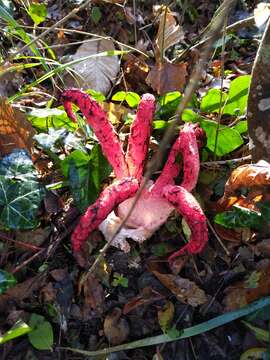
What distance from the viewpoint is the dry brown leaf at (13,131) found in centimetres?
256

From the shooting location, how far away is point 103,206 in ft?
6.66

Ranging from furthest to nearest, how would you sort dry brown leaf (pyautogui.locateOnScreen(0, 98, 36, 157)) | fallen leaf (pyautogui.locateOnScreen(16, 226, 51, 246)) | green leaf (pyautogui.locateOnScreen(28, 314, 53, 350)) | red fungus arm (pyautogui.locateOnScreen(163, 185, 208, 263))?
1. dry brown leaf (pyautogui.locateOnScreen(0, 98, 36, 157))
2. fallen leaf (pyautogui.locateOnScreen(16, 226, 51, 246))
3. green leaf (pyautogui.locateOnScreen(28, 314, 53, 350))
4. red fungus arm (pyautogui.locateOnScreen(163, 185, 208, 263))

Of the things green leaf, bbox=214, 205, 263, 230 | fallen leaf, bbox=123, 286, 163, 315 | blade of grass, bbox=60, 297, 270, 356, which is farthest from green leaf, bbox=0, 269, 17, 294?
green leaf, bbox=214, 205, 263, 230

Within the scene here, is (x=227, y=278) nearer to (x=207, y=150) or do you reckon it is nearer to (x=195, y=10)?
(x=207, y=150)

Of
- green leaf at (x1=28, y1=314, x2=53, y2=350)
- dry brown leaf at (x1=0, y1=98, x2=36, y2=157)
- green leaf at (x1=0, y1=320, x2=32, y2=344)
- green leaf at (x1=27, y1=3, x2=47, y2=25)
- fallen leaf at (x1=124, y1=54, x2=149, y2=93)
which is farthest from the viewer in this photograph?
fallen leaf at (x1=124, y1=54, x2=149, y2=93)

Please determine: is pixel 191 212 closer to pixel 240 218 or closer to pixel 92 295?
pixel 240 218

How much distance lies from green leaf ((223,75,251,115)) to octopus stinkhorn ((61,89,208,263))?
1.28ft

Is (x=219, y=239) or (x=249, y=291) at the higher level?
(x=219, y=239)

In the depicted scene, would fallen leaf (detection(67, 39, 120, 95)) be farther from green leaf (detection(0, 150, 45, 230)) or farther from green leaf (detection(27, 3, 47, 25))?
green leaf (detection(0, 150, 45, 230))

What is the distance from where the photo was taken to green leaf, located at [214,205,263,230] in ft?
7.40

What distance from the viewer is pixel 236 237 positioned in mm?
2459

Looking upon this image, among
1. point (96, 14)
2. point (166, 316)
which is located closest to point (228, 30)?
point (96, 14)

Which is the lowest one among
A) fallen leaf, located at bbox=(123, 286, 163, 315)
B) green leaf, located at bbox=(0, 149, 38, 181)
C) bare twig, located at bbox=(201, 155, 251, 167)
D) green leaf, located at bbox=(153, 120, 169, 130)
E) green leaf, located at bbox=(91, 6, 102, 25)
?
fallen leaf, located at bbox=(123, 286, 163, 315)

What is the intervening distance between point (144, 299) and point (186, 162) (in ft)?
2.36
